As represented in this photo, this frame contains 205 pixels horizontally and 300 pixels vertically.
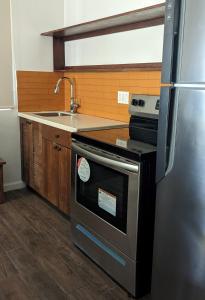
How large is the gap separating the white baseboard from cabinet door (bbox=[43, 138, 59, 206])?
0.68 metres

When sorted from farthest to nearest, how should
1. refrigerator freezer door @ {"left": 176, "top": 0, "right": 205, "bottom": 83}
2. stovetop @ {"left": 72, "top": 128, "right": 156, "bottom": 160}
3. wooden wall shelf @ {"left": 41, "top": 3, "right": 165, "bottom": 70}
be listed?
wooden wall shelf @ {"left": 41, "top": 3, "right": 165, "bottom": 70}, stovetop @ {"left": 72, "top": 128, "right": 156, "bottom": 160}, refrigerator freezer door @ {"left": 176, "top": 0, "right": 205, "bottom": 83}

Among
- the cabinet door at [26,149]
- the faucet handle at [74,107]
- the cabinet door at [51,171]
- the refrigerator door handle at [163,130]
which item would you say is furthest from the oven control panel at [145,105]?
the cabinet door at [26,149]

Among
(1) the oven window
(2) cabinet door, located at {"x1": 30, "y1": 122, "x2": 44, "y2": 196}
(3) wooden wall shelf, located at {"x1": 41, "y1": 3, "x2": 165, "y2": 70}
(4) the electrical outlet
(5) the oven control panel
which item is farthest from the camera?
(2) cabinet door, located at {"x1": 30, "y1": 122, "x2": 44, "y2": 196}

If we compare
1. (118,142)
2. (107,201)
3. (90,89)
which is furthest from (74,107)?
(107,201)

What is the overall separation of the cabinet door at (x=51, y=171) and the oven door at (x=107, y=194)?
51cm

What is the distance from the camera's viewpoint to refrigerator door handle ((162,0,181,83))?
4.12ft

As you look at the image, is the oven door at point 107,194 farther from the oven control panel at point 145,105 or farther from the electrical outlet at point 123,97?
the electrical outlet at point 123,97

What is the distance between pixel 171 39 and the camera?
4.19ft

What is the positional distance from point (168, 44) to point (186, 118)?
13.3 inches

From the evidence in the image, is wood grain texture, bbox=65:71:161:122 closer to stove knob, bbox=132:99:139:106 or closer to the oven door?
stove knob, bbox=132:99:139:106

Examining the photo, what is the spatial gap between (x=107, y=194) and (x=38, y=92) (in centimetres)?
194

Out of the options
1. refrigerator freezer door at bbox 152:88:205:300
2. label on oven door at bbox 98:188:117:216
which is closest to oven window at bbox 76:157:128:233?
label on oven door at bbox 98:188:117:216

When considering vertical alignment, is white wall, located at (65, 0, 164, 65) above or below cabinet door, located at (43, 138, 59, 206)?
above

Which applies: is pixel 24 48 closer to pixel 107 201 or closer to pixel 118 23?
pixel 118 23
